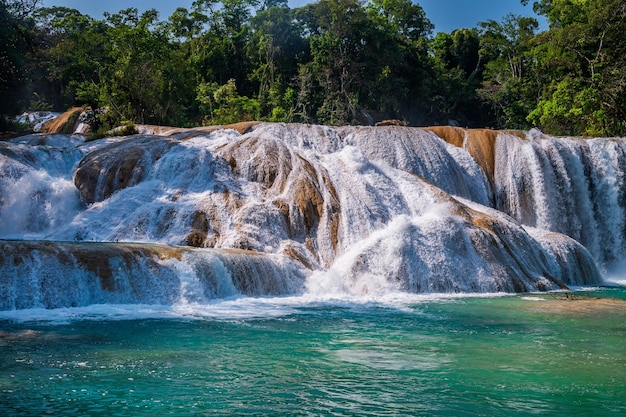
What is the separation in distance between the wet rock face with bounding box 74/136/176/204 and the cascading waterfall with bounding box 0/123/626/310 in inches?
2.0

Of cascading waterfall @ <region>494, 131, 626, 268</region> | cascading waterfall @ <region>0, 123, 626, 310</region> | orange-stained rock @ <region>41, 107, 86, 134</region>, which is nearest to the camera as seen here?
cascading waterfall @ <region>0, 123, 626, 310</region>

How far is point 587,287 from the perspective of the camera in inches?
831

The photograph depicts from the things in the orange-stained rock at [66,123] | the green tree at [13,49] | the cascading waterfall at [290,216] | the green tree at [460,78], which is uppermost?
the green tree at [460,78]

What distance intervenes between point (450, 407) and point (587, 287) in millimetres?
14943

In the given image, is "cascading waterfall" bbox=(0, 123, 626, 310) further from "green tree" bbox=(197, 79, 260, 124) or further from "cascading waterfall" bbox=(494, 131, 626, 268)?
"green tree" bbox=(197, 79, 260, 124)

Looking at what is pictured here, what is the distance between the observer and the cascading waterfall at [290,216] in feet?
50.2

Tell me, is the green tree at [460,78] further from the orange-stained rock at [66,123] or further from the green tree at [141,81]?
the orange-stained rock at [66,123]

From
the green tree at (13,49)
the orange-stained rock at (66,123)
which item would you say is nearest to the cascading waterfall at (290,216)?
the green tree at (13,49)

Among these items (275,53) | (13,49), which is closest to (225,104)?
(275,53)

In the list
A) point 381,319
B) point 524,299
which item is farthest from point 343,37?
point 381,319

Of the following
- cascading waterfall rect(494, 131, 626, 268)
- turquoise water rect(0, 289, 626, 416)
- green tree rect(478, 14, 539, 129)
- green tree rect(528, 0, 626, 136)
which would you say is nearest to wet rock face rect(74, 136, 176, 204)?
turquoise water rect(0, 289, 626, 416)

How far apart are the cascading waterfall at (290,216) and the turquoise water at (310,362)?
132cm

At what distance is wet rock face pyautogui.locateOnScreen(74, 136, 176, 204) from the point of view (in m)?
22.1

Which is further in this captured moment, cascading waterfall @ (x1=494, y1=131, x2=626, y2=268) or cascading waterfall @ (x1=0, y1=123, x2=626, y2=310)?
cascading waterfall @ (x1=494, y1=131, x2=626, y2=268)
